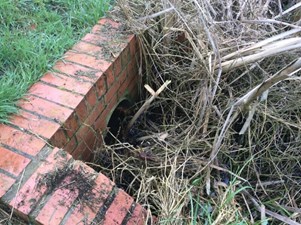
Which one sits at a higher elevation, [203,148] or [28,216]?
[28,216]

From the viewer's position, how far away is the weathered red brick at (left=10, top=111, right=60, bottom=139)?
1.50 meters

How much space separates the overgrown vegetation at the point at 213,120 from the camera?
1.70 meters

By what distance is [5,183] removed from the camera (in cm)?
137

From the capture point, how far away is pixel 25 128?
1517mm

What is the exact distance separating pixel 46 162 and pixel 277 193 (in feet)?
4.09

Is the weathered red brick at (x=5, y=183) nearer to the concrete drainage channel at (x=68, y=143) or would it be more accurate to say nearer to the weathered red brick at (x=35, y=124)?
the concrete drainage channel at (x=68, y=143)

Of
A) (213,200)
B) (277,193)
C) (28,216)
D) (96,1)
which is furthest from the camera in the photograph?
(96,1)

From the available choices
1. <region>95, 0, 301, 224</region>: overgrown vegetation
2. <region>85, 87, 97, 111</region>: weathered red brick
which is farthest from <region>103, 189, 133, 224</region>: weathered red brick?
<region>85, 87, 97, 111</region>: weathered red brick

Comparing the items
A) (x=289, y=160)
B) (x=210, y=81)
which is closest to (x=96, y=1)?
(x=210, y=81)

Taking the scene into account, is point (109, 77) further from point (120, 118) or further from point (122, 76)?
point (120, 118)

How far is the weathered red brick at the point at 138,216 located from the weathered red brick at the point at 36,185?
352 millimetres

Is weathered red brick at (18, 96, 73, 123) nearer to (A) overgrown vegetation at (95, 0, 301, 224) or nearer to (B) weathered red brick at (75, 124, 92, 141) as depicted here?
(B) weathered red brick at (75, 124, 92, 141)

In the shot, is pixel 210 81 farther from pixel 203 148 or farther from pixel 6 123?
pixel 6 123

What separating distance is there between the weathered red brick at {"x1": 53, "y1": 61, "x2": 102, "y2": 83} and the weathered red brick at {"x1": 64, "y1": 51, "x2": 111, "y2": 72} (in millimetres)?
28
